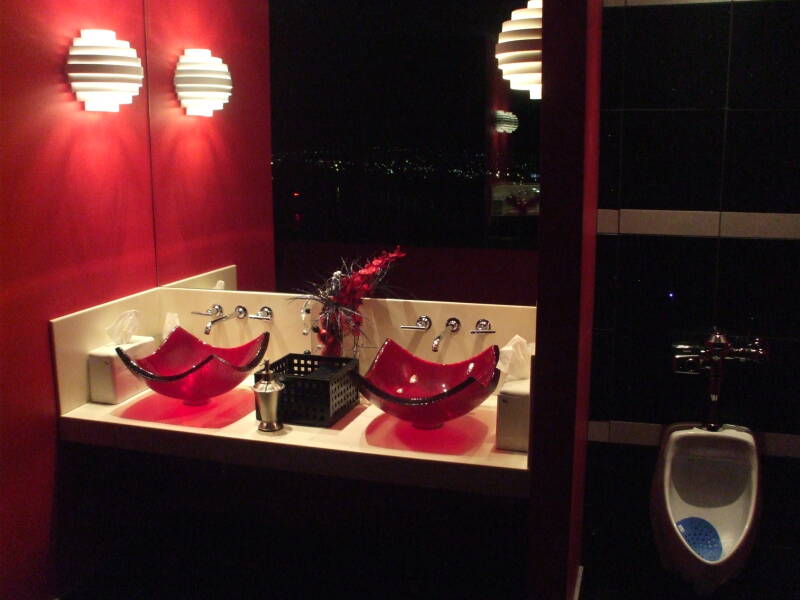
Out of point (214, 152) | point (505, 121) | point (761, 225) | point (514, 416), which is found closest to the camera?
point (514, 416)

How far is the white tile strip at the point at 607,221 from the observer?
2857 mm

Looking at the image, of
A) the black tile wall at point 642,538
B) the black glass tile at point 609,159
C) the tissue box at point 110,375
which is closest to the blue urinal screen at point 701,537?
the black tile wall at point 642,538

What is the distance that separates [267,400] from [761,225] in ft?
5.74

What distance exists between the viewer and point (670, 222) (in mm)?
2832

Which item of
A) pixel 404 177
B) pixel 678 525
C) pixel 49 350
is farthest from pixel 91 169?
pixel 678 525

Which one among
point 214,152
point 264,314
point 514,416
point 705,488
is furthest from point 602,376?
point 214,152

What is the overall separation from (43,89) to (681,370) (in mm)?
2236

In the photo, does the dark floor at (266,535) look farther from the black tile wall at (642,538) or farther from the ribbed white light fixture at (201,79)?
the ribbed white light fixture at (201,79)

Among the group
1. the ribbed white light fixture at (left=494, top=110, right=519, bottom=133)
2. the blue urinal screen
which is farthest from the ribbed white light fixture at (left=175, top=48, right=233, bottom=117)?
the blue urinal screen

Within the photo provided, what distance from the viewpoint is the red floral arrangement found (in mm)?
2807

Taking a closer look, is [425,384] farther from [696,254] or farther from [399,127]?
[696,254]

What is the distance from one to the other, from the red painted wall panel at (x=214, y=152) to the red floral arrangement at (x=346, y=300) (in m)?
0.32

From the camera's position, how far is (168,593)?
2762mm

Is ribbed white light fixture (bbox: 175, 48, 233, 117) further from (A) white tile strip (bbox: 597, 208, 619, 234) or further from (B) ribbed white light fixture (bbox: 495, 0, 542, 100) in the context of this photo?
(A) white tile strip (bbox: 597, 208, 619, 234)
